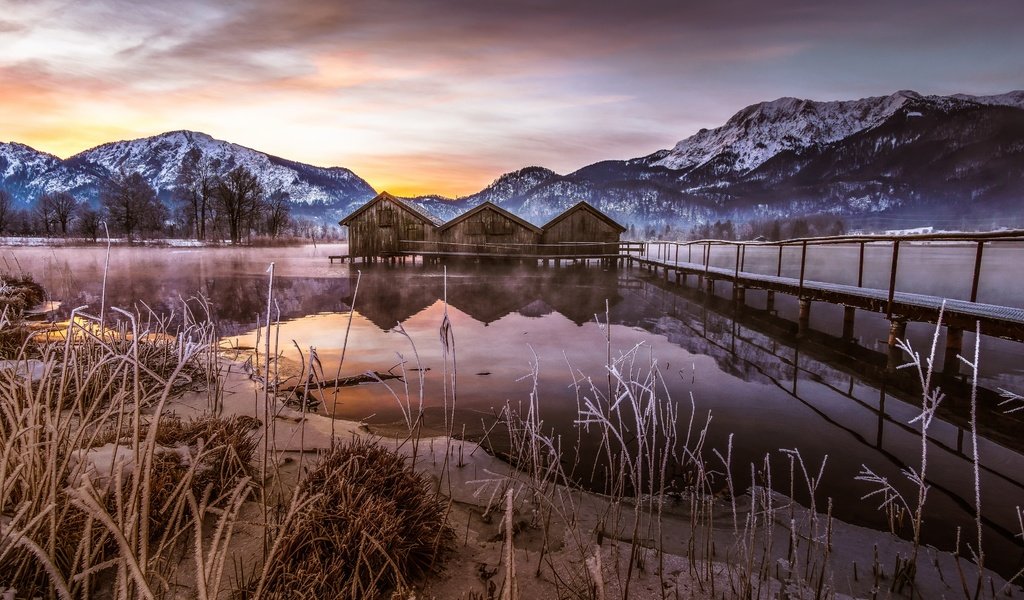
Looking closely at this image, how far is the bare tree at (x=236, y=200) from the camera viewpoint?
64.9 metres

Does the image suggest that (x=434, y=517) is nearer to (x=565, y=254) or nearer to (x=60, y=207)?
(x=565, y=254)

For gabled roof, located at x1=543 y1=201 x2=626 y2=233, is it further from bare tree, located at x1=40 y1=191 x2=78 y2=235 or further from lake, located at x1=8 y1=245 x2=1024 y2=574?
bare tree, located at x1=40 y1=191 x2=78 y2=235

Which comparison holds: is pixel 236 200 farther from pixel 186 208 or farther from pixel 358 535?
pixel 358 535

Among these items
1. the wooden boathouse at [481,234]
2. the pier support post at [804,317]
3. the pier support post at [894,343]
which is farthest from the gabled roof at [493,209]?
the pier support post at [894,343]

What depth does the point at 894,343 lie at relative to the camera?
11.1 metres

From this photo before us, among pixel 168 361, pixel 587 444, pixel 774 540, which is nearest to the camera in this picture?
pixel 774 540

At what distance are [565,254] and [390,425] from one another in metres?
33.7

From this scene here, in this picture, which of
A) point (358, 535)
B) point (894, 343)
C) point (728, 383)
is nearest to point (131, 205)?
point (728, 383)

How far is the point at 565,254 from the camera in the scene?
3931 cm

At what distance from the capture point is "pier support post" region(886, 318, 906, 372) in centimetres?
1070

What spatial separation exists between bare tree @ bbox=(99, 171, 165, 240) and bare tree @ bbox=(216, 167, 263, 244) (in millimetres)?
10555

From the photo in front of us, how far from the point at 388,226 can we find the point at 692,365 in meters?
34.3

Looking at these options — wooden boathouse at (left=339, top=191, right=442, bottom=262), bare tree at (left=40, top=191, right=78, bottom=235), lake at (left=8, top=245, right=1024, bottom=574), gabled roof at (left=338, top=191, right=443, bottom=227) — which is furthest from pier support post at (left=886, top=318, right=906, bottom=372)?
bare tree at (left=40, top=191, right=78, bottom=235)

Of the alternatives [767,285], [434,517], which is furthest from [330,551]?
[767,285]
